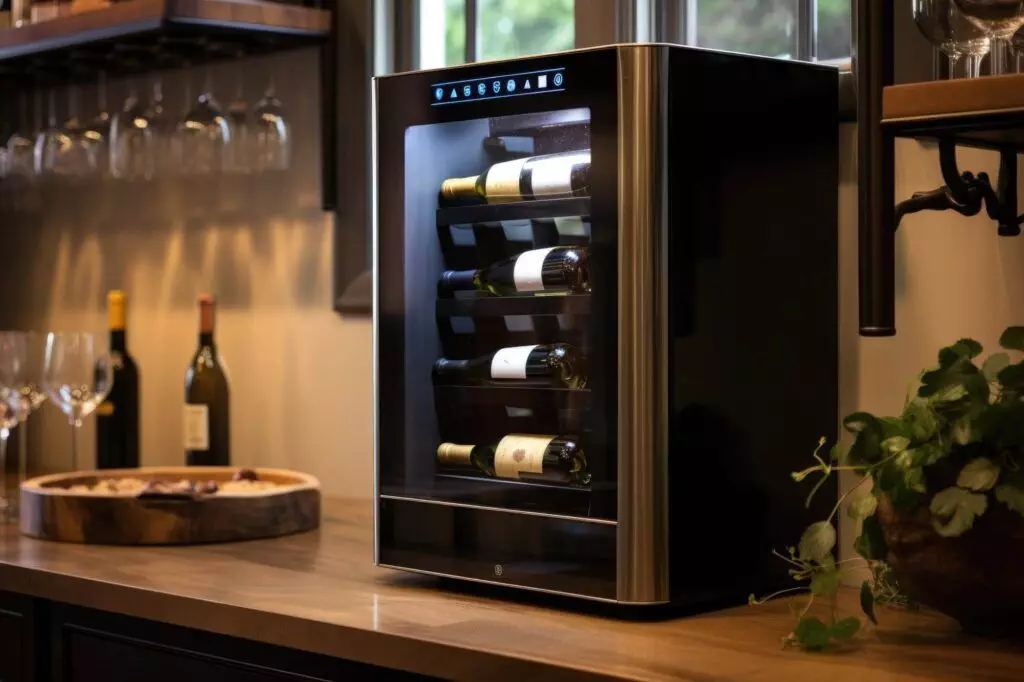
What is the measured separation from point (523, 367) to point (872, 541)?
38 centimetres

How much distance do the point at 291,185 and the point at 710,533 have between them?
1.18 m

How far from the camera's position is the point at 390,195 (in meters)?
1.51

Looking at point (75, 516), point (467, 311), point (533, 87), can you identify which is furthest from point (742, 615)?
point (75, 516)

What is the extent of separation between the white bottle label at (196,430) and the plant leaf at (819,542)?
125 centimetres

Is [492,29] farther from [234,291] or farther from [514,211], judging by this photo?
[514,211]

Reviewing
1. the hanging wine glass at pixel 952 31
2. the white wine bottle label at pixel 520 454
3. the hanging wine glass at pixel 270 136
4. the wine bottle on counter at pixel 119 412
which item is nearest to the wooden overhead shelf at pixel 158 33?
the hanging wine glass at pixel 270 136

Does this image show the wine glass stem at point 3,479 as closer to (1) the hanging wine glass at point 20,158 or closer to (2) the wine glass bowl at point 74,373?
(2) the wine glass bowl at point 74,373

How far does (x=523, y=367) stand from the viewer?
1.41m

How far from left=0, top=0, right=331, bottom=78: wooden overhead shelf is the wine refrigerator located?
1.91 feet

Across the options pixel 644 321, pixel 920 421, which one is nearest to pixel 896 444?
pixel 920 421

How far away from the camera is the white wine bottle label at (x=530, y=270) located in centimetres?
139

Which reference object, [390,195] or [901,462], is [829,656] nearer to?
[901,462]

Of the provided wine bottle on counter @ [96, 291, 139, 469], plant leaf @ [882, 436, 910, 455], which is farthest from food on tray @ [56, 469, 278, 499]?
plant leaf @ [882, 436, 910, 455]

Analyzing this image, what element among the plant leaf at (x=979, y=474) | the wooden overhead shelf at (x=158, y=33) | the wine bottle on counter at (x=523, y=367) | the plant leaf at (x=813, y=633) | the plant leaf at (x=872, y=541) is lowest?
the plant leaf at (x=813, y=633)
